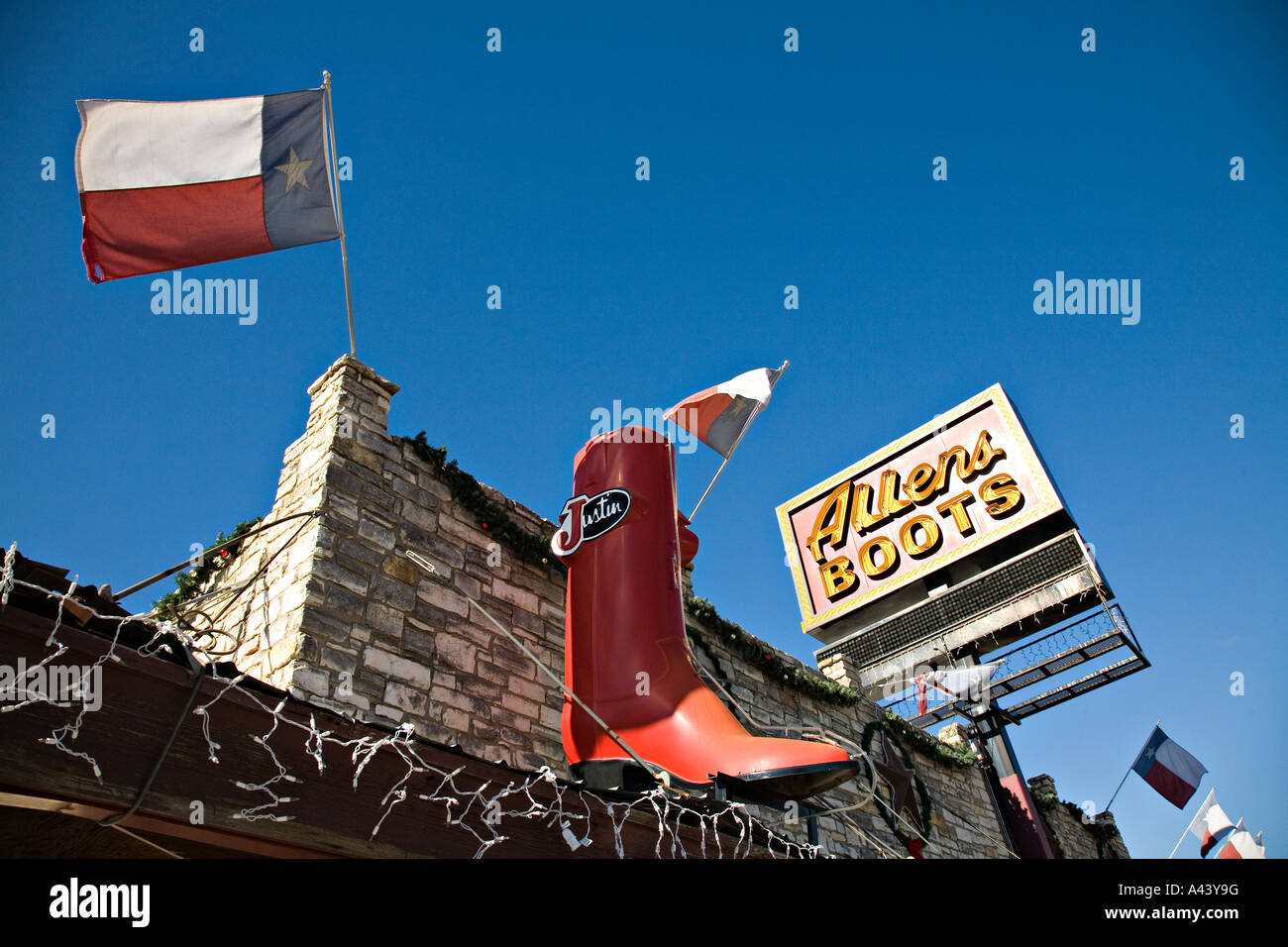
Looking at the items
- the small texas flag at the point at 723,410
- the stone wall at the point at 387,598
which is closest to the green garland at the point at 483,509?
the stone wall at the point at 387,598

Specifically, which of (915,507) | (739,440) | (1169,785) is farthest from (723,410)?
(1169,785)

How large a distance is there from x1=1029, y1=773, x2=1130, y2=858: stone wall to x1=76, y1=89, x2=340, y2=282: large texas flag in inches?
446

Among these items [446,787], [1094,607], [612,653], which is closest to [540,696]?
[612,653]

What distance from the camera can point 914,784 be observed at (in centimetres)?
855

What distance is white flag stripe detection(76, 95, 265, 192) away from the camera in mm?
4328

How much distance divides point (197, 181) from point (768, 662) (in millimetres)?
5849

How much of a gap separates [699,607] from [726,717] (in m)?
2.79

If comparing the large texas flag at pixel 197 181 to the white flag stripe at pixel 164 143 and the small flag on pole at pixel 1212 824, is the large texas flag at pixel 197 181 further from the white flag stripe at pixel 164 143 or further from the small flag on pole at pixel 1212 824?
Answer: the small flag on pole at pixel 1212 824

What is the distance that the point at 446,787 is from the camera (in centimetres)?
276

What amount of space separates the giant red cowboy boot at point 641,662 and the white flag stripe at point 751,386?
4.50 feet

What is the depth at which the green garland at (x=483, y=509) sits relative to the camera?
5609 millimetres

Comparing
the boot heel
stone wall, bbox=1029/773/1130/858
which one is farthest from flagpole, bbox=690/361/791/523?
stone wall, bbox=1029/773/1130/858
